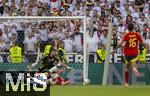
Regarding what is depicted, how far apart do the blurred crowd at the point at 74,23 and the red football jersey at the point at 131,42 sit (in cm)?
258

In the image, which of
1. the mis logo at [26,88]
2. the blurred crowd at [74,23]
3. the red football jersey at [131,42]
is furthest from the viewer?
the blurred crowd at [74,23]

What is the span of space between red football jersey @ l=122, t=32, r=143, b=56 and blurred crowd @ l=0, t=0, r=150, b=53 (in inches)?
102

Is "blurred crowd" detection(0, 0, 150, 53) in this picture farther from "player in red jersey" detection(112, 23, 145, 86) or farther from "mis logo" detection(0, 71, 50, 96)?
"mis logo" detection(0, 71, 50, 96)

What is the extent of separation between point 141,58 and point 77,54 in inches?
86.3

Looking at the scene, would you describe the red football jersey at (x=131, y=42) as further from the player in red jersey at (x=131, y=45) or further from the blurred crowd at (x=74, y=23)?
the blurred crowd at (x=74, y=23)

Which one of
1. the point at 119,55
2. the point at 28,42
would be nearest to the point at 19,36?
the point at 28,42

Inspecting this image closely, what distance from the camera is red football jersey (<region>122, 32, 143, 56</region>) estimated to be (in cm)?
1620

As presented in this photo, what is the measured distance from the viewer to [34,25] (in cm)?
1916

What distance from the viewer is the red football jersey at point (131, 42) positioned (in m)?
16.2

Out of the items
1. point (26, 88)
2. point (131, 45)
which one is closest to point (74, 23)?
point (131, 45)

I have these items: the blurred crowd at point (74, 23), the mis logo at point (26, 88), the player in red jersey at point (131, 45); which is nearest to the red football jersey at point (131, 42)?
the player in red jersey at point (131, 45)

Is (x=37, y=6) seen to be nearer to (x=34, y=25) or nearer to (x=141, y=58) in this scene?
(x=34, y=25)

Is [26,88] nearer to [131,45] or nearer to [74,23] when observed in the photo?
[131,45]

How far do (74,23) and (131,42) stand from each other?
341 cm
